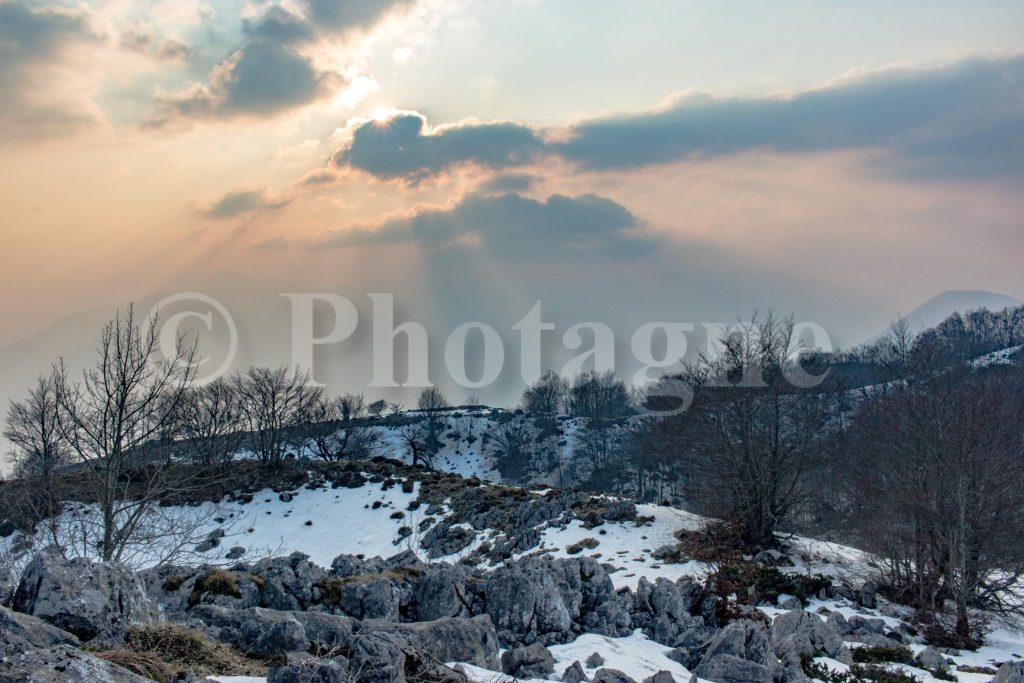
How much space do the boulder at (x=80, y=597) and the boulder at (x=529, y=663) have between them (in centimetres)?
511

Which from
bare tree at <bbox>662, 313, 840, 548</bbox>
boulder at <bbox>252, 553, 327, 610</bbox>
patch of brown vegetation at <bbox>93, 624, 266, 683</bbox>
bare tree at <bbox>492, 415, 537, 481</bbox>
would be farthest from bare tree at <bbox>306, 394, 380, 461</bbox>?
patch of brown vegetation at <bbox>93, 624, 266, 683</bbox>

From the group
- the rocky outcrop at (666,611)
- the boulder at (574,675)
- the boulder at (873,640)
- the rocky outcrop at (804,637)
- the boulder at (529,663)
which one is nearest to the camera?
the boulder at (574,675)

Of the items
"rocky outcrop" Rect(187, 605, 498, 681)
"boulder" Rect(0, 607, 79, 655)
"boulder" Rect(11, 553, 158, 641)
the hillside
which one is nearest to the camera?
"boulder" Rect(0, 607, 79, 655)

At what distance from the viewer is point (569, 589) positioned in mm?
14438

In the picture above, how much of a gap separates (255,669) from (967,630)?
1863cm

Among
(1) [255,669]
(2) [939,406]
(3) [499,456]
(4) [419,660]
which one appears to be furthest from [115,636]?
(3) [499,456]

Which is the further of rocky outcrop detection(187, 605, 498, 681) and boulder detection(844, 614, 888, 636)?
boulder detection(844, 614, 888, 636)

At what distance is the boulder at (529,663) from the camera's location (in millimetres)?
9094

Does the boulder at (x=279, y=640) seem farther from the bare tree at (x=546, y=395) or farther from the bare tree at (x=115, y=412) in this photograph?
the bare tree at (x=546, y=395)

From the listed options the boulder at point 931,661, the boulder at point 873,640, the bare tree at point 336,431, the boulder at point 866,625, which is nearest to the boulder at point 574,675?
the boulder at point 931,661

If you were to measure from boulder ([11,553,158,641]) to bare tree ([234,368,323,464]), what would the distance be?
4600cm

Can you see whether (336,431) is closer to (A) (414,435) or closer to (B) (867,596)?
(A) (414,435)

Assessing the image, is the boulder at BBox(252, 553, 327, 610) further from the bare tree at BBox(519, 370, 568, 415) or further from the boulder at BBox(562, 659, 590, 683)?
the bare tree at BBox(519, 370, 568, 415)

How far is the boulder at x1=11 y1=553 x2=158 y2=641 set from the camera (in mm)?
5535
